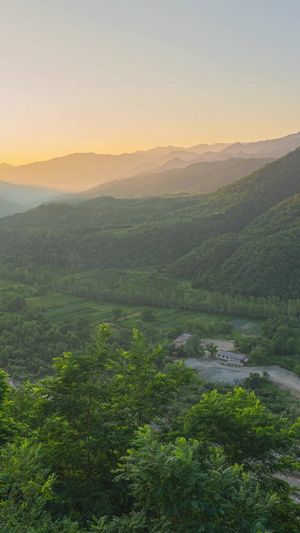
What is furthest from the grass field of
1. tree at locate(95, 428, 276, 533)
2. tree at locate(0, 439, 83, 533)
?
tree at locate(95, 428, 276, 533)

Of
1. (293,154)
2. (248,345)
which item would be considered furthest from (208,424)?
(293,154)

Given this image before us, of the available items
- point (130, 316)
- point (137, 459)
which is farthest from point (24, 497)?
point (130, 316)

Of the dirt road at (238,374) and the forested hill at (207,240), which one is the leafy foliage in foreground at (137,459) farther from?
the forested hill at (207,240)

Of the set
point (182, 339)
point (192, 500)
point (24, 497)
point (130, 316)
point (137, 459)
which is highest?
point (137, 459)

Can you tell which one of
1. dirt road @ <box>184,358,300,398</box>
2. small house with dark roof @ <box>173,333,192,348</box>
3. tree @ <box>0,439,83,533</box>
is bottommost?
dirt road @ <box>184,358,300,398</box>

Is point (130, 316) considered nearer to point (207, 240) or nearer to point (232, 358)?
point (232, 358)

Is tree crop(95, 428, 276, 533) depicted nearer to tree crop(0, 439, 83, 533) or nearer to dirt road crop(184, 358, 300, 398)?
tree crop(0, 439, 83, 533)

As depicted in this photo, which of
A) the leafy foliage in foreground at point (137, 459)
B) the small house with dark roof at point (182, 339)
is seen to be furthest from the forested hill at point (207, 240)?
the leafy foliage in foreground at point (137, 459)

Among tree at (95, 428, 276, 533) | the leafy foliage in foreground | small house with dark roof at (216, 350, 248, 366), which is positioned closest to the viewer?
tree at (95, 428, 276, 533)

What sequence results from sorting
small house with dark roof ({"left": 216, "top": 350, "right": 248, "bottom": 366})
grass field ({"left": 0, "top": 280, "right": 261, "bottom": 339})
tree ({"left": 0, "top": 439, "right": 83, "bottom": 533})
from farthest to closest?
grass field ({"left": 0, "top": 280, "right": 261, "bottom": 339}), small house with dark roof ({"left": 216, "top": 350, "right": 248, "bottom": 366}), tree ({"left": 0, "top": 439, "right": 83, "bottom": 533})
